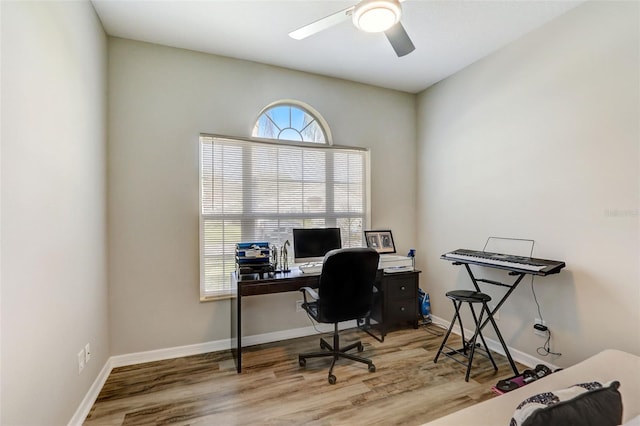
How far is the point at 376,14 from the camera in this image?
5.28 feet

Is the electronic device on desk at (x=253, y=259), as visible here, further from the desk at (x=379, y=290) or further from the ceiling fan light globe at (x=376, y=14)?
the ceiling fan light globe at (x=376, y=14)

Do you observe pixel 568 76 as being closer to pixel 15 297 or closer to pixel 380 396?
pixel 380 396

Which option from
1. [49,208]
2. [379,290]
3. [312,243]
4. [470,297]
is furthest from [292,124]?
[470,297]

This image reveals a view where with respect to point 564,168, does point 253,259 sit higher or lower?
lower

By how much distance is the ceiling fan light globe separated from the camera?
1.56m

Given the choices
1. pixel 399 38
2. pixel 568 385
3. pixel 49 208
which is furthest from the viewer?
pixel 399 38

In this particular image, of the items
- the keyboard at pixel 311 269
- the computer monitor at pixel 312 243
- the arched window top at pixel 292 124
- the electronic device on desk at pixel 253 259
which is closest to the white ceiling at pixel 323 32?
the arched window top at pixel 292 124

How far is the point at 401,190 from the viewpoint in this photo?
3822 millimetres

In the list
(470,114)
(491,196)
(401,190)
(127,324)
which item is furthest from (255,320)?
(470,114)

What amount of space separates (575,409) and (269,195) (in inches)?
108

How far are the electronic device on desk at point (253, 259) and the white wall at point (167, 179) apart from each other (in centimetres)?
47

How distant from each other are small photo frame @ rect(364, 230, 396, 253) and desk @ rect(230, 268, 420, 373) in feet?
1.10

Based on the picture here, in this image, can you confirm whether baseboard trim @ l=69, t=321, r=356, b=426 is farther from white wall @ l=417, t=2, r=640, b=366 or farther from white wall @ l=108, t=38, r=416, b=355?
white wall @ l=417, t=2, r=640, b=366

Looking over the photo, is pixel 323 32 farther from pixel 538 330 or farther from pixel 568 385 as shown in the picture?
pixel 538 330
